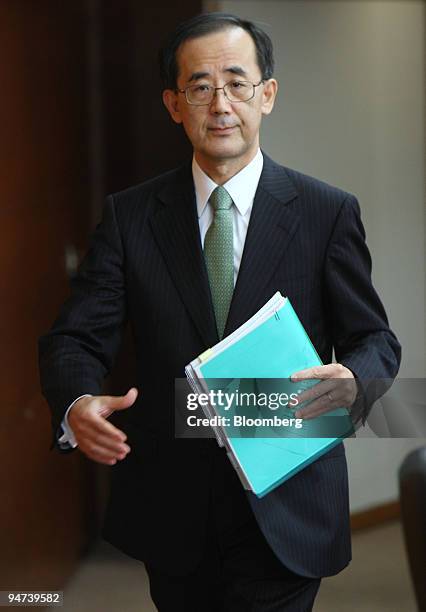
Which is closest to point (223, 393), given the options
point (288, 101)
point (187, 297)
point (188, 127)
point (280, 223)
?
point (187, 297)

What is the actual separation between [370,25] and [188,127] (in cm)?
160

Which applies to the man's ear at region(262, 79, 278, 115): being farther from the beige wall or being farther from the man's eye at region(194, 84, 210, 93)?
the beige wall

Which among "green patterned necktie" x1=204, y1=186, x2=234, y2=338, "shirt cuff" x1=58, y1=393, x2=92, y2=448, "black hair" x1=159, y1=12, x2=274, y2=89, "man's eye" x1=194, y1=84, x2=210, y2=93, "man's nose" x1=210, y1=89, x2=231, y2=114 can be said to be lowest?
"shirt cuff" x1=58, y1=393, x2=92, y2=448

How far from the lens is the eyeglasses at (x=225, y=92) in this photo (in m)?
1.44

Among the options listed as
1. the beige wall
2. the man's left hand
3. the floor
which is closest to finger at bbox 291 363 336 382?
the man's left hand

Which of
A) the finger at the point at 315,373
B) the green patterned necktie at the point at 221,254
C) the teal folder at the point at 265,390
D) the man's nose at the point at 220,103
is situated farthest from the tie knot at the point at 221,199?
the finger at the point at 315,373

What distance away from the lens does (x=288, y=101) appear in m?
2.71

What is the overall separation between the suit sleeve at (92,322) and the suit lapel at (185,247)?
78 mm

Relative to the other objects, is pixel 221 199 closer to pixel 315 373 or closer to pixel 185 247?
pixel 185 247

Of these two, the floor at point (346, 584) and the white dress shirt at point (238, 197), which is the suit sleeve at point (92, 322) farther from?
the floor at point (346, 584)

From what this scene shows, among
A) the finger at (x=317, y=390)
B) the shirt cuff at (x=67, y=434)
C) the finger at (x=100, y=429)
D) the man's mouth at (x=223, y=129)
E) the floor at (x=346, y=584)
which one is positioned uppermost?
the man's mouth at (x=223, y=129)

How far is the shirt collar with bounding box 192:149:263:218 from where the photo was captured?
1.49 meters

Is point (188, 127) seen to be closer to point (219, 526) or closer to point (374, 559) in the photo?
point (219, 526)

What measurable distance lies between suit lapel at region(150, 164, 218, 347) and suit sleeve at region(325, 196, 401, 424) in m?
0.20
